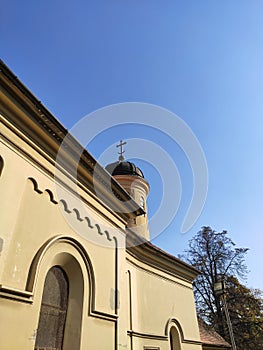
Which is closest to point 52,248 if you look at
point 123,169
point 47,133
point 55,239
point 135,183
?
point 55,239

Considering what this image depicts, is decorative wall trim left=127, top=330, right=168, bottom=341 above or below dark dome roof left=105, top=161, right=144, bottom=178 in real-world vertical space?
below

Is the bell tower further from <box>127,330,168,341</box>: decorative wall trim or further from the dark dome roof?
<box>127,330,168,341</box>: decorative wall trim

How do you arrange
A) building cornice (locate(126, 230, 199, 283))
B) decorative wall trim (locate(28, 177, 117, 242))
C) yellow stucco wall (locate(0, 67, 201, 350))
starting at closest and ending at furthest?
yellow stucco wall (locate(0, 67, 201, 350)) → decorative wall trim (locate(28, 177, 117, 242)) → building cornice (locate(126, 230, 199, 283))

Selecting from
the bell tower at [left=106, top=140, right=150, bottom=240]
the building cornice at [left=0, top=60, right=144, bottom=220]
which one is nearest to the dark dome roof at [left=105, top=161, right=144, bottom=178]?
the bell tower at [left=106, top=140, right=150, bottom=240]

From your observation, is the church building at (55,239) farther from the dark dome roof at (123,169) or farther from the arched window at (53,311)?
the dark dome roof at (123,169)

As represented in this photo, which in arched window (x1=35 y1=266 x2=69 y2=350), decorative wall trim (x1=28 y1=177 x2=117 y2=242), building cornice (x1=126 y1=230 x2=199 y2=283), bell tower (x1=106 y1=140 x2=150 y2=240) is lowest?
arched window (x1=35 y1=266 x2=69 y2=350)

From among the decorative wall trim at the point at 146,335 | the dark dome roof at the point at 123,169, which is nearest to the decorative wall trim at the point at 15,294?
the decorative wall trim at the point at 146,335

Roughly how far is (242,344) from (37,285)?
67.3 ft

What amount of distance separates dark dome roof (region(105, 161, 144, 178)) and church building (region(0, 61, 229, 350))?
845 centimetres

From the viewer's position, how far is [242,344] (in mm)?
18953

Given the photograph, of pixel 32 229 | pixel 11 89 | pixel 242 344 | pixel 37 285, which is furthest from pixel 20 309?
pixel 242 344

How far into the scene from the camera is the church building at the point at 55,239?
12.4 feet

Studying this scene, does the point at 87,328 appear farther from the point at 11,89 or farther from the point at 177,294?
the point at 177,294

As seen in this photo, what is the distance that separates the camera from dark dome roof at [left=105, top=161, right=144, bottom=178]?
1592 centimetres
